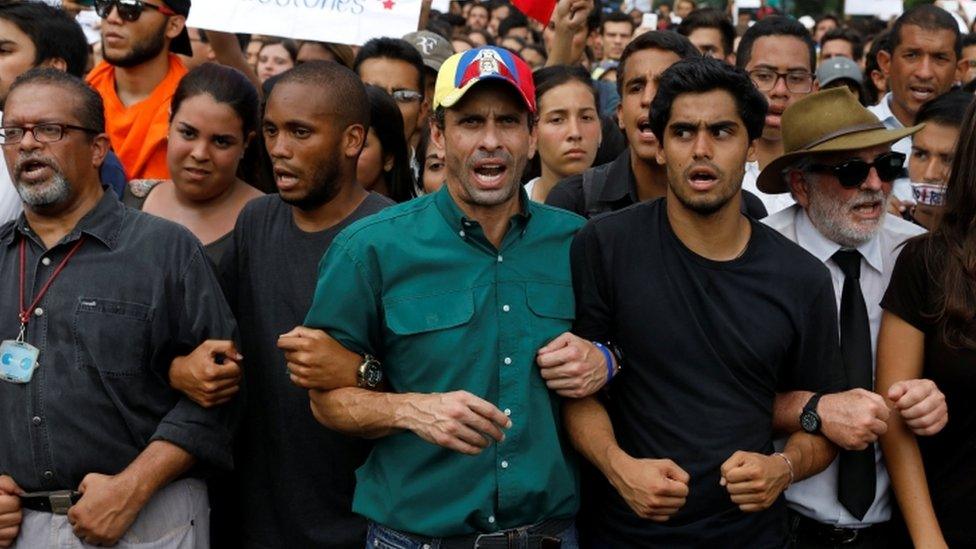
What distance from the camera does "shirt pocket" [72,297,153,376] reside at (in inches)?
155

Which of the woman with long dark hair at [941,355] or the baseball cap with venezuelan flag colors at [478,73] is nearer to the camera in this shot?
the baseball cap with venezuelan flag colors at [478,73]

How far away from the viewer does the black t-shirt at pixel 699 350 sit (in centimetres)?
377

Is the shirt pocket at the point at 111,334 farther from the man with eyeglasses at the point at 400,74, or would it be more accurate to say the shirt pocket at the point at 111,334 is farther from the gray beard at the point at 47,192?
the man with eyeglasses at the point at 400,74

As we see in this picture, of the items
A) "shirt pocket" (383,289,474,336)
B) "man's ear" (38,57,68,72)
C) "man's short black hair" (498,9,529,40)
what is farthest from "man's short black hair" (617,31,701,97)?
"man's short black hair" (498,9,529,40)

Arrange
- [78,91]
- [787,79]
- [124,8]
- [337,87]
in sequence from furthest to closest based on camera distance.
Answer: [787,79] → [124,8] → [337,87] → [78,91]

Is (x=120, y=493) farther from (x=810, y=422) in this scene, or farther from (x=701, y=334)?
(x=810, y=422)

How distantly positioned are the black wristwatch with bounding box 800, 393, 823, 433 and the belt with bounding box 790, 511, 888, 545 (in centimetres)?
42

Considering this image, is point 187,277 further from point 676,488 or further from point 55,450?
point 676,488

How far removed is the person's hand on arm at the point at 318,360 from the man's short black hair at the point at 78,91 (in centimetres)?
118

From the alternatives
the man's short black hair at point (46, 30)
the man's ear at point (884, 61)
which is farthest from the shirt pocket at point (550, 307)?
the man's ear at point (884, 61)

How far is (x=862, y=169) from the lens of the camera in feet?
13.9

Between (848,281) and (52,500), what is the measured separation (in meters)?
2.70

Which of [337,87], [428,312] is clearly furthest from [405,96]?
A: [428,312]

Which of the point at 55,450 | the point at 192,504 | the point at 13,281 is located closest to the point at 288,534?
the point at 192,504
